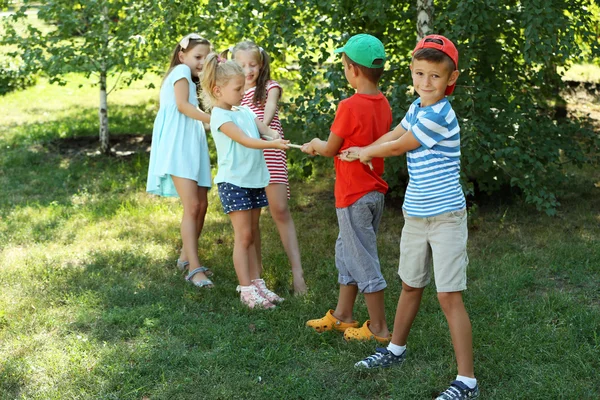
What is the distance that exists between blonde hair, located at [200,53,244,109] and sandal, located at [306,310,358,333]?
4.99ft

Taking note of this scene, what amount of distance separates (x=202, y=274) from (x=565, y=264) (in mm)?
2560

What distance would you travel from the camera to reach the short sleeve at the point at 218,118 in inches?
175

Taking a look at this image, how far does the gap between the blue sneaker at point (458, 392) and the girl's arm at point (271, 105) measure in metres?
2.18

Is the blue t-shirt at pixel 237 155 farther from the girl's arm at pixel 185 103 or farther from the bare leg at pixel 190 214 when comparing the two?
the bare leg at pixel 190 214

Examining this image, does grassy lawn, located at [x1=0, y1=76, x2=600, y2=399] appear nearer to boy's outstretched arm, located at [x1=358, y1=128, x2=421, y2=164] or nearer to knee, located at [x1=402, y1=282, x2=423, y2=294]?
knee, located at [x1=402, y1=282, x2=423, y2=294]

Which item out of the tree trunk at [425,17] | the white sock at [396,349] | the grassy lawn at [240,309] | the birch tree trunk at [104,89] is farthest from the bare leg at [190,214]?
the birch tree trunk at [104,89]

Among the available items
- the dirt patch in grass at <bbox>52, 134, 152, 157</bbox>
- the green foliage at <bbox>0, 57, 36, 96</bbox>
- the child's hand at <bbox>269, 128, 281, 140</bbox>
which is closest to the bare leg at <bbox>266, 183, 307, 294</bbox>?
the child's hand at <bbox>269, 128, 281, 140</bbox>

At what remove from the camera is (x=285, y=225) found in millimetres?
4906

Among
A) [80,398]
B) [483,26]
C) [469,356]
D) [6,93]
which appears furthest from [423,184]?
[6,93]

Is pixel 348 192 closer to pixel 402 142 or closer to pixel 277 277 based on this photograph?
pixel 402 142

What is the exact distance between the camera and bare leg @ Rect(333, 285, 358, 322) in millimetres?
4180

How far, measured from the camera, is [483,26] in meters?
5.66

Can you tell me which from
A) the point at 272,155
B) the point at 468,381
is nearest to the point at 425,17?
the point at 272,155

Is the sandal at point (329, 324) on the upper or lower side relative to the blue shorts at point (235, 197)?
lower
